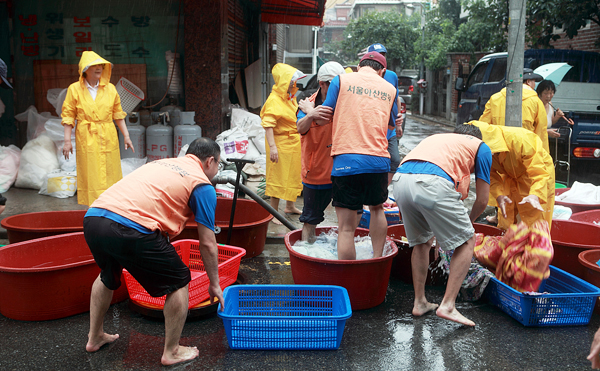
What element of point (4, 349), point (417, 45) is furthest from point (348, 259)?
point (417, 45)

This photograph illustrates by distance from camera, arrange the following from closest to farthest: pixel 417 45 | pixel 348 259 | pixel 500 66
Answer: pixel 348 259 < pixel 500 66 < pixel 417 45

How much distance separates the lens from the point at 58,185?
6.73 m

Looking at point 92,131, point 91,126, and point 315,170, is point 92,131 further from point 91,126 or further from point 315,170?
point 315,170

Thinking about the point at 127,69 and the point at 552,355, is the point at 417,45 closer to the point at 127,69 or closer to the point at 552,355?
the point at 127,69

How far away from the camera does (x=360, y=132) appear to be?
3.67m

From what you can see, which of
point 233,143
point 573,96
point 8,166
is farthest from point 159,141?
point 573,96

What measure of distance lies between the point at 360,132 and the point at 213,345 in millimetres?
1786

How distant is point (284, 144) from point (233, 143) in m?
2.34

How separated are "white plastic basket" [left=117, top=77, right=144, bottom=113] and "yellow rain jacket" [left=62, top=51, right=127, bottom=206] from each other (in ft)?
7.94

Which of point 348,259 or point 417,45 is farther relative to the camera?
point 417,45

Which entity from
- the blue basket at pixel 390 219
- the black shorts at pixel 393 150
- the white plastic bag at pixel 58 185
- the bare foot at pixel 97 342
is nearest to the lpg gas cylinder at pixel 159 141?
the white plastic bag at pixel 58 185

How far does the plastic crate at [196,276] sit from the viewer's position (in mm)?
3555

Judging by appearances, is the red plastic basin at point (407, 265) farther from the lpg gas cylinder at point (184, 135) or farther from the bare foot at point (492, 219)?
the lpg gas cylinder at point (184, 135)

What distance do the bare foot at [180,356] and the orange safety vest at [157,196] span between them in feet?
2.33
